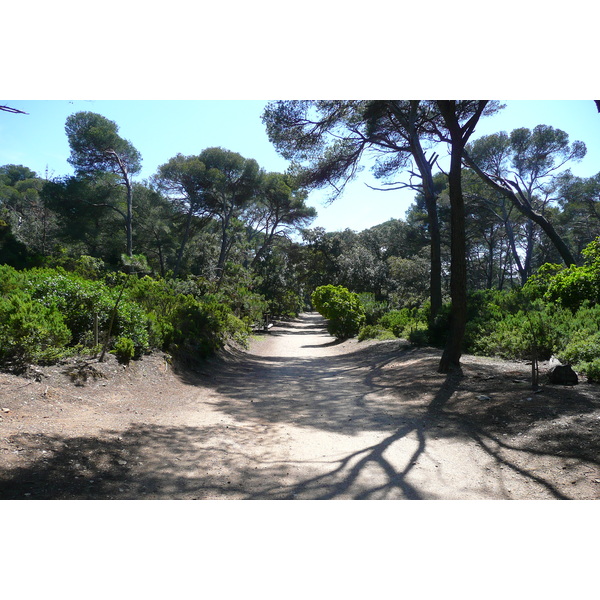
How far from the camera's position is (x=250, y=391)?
7754mm

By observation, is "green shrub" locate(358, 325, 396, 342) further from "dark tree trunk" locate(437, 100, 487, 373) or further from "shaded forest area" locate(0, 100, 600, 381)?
"dark tree trunk" locate(437, 100, 487, 373)

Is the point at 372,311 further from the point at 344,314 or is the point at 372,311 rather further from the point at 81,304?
the point at 81,304

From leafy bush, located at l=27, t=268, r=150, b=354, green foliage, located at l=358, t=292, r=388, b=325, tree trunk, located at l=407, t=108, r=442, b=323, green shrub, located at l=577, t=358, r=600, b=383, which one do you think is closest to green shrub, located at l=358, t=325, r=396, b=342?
tree trunk, located at l=407, t=108, r=442, b=323

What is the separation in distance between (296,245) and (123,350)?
29300mm

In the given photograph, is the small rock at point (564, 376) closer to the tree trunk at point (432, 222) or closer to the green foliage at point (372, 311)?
the tree trunk at point (432, 222)

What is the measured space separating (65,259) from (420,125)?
14411mm

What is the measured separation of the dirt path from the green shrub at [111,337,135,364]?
23cm

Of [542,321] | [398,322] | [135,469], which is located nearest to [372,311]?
[398,322]

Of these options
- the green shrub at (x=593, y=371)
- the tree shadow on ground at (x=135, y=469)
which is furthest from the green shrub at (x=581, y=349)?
the tree shadow on ground at (x=135, y=469)

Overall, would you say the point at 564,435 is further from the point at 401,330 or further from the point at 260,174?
the point at 260,174

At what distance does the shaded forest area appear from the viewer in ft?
24.2

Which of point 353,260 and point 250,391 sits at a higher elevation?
point 353,260

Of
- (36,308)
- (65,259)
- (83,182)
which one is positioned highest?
(83,182)

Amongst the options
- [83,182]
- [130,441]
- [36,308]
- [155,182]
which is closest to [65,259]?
[83,182]
